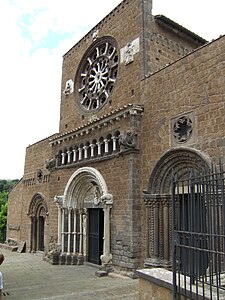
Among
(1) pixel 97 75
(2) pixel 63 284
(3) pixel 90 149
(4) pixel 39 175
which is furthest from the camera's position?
(4) pixel 39 175

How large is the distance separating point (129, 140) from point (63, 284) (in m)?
4.60

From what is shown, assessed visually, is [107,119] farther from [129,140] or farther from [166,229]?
[166,229]

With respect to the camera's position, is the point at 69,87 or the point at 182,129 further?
the point at 69,87

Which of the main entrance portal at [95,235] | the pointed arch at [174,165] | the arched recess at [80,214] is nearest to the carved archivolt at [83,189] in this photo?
the arched recess at [80,214]

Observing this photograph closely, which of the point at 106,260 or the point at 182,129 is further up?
the point at 182,129

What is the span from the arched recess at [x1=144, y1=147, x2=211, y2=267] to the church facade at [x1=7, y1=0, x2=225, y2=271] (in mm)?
28

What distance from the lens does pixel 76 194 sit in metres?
13.1

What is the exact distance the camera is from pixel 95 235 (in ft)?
39.9

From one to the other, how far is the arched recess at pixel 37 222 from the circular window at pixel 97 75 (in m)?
5.91

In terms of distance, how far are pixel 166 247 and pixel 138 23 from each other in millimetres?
7628

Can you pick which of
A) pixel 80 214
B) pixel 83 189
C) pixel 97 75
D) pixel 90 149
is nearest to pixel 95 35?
pixel 97 75

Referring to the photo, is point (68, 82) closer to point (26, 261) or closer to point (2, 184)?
point (26, 261)

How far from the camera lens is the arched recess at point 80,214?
475 inches

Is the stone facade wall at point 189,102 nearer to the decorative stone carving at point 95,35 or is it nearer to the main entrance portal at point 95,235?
the main entrance portal at point 95,235
